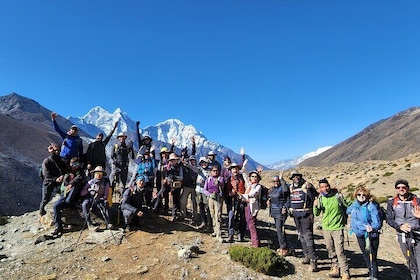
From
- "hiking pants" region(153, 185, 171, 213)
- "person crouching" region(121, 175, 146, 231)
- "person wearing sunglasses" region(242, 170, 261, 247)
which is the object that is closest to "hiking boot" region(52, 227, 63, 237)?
"person crouching" region(121, 175, 146, 231)

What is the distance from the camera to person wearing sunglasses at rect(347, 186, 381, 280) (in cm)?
907

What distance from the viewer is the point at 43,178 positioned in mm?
13234

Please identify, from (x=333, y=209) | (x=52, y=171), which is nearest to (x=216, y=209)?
(x=333, y=209)

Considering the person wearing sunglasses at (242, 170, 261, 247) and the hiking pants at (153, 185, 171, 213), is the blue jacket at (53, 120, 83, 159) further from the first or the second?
the person wearing sunglasses at (242, 170, 261, 247)

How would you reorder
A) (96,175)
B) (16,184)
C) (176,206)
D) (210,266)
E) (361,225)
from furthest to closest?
(16,184) → (176,206) → (96,175) → (210,266) → (361,225)

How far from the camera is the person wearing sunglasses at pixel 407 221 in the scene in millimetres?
8203

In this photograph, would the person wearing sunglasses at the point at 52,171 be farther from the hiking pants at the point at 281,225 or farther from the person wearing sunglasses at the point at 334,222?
the person wearing sunglasses at the point at 334,222

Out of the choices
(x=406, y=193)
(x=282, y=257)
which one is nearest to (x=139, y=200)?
(x=282, y=257)

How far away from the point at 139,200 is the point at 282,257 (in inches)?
252

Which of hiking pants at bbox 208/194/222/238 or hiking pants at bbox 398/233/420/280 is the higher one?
hiking pants at bbox 208/194/222/238

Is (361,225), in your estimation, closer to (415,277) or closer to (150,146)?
(415,277)

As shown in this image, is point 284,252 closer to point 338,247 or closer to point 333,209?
point 338,247

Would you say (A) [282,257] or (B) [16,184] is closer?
(A) [282,257]

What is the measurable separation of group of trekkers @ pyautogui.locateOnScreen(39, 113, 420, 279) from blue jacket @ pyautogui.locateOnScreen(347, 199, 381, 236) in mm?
28
